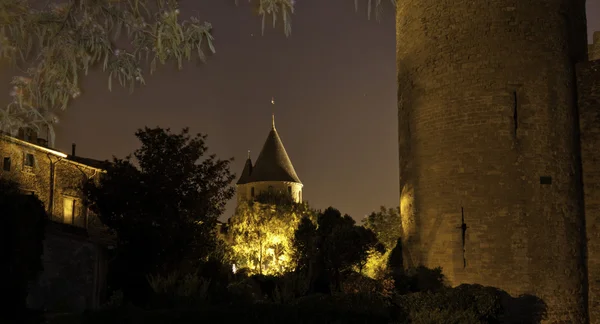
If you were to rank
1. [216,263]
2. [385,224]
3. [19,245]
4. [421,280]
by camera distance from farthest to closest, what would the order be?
[385,224] < [216,263] < [421,280] < [19,245]

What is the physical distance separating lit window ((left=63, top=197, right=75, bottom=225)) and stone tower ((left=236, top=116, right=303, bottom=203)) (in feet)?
77.6

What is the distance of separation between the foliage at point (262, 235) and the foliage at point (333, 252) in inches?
170

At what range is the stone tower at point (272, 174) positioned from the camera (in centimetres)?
5944

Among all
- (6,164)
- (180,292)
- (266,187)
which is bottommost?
(180,292)

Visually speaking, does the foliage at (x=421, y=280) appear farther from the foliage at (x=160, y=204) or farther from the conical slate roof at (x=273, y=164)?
the conical slate roof at (x=273, y=164)

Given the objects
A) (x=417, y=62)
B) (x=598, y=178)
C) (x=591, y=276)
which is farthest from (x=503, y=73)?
(x=591, y=276)

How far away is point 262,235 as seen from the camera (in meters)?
33.8

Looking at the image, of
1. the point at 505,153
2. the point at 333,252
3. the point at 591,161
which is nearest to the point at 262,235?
the point at 333,252

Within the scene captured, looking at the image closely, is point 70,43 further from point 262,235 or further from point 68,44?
point 262,235

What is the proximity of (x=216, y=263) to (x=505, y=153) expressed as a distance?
1276 cm

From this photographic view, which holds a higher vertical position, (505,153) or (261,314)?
(505,153)

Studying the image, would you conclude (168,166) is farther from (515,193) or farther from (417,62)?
(515,193)

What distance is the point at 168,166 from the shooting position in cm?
2372

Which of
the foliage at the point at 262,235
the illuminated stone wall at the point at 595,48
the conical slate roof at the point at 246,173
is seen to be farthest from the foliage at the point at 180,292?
the conical slate roof at the point at 246,173
